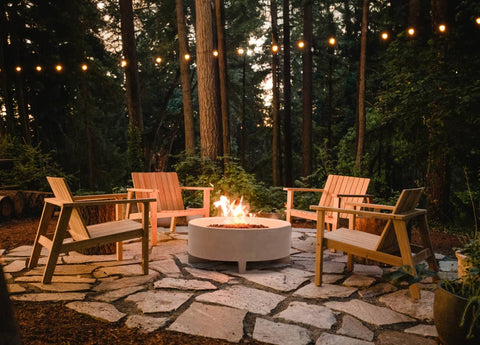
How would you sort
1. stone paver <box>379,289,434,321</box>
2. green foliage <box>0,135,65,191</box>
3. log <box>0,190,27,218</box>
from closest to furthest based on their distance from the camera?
stone paver <box>379,289,434,321</box>, log <box>0,190,27,218</box>, green foliage <box>0,135,65,191</box>

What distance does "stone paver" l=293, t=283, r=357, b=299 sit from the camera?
331 cm

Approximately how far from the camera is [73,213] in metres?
3.49

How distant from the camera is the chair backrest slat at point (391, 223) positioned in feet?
10.6

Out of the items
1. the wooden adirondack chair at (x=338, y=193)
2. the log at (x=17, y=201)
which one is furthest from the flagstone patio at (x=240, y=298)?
the log at (x=17, y=201)

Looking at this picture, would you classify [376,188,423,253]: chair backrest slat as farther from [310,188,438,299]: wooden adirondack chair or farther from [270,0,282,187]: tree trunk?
[270,0,282,187]: tree trunk

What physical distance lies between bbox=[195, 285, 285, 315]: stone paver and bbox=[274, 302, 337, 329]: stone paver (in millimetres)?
138

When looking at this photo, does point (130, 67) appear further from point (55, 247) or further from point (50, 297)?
point (50, 297)

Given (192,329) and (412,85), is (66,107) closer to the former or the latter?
(412,85)

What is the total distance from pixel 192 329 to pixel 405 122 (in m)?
6.63

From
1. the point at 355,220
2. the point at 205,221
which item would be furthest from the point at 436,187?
the point at 205,221

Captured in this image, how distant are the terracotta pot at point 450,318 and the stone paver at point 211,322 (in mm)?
1230

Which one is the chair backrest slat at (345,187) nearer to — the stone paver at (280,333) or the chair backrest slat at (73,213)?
the stone paver at (280,333)

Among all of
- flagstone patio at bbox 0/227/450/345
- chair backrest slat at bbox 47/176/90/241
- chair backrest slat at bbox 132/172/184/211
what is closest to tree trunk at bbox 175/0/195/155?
chair backrest slat at bbox 132/172/184/211

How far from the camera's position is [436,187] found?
293 inches
